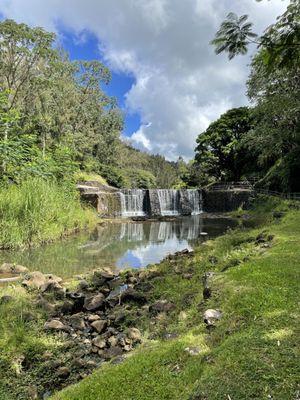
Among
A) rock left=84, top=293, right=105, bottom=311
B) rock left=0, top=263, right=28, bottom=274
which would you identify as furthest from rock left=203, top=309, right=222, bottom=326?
rock left=0, top=263, right=28, bottom=274

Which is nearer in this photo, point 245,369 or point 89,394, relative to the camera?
point 245,369

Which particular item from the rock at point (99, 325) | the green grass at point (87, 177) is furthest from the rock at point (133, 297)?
the green grass at point (87, 177)

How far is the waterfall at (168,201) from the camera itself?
113 ft

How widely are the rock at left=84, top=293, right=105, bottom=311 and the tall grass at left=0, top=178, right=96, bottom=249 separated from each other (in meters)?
6.55

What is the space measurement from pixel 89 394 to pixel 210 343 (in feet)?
4.64

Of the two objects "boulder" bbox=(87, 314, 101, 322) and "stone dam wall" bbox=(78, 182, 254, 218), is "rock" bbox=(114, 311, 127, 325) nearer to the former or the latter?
"boulder" bbox=(87, 314, 101, 322)

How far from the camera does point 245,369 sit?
3.12 metres

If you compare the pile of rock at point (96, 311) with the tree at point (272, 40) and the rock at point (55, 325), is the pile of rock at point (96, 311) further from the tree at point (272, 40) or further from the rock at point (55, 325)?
the tree at point (272, 40)

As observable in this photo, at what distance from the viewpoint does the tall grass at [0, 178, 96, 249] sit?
12820 mm

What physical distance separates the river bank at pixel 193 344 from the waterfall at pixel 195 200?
28.4m

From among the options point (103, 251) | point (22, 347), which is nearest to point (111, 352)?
point (22, 347)

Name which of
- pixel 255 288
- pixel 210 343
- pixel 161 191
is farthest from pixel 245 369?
pixel 161 191

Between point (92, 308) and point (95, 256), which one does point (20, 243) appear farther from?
point (92, 308)

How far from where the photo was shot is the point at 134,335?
5.46 meters
